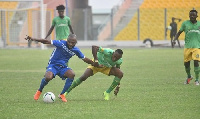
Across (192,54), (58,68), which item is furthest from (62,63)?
(192,54)

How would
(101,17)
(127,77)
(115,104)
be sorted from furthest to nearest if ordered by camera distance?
(101,17) → (127,77) → (115,104)

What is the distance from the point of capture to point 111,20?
45.8 metres

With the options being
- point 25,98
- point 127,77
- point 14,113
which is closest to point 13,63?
point 127,77

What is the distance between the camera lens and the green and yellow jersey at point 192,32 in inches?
685

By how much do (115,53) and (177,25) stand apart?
105 ft

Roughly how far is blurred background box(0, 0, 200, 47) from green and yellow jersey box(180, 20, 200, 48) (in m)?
24.8

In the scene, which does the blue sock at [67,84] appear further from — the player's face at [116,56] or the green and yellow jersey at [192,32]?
the green and yellow jersey at [192,32]

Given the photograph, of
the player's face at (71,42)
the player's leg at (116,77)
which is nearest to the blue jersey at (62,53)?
the player's face at (71,42)

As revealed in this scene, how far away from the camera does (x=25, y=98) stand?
13.5 meters

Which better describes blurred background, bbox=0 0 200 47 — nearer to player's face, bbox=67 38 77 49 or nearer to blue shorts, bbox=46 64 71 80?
blue shorts, bbox=46 64 71 80

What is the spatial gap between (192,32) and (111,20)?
93.4 ft

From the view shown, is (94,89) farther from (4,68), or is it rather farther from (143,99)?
(4,68)

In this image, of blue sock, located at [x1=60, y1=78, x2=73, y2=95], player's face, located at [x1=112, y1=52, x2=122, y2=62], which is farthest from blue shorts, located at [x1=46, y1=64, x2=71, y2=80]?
player's face, located at [x1=112, y1=52, x2=122, y2=62]

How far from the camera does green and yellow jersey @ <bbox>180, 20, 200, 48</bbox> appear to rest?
1741 cm
